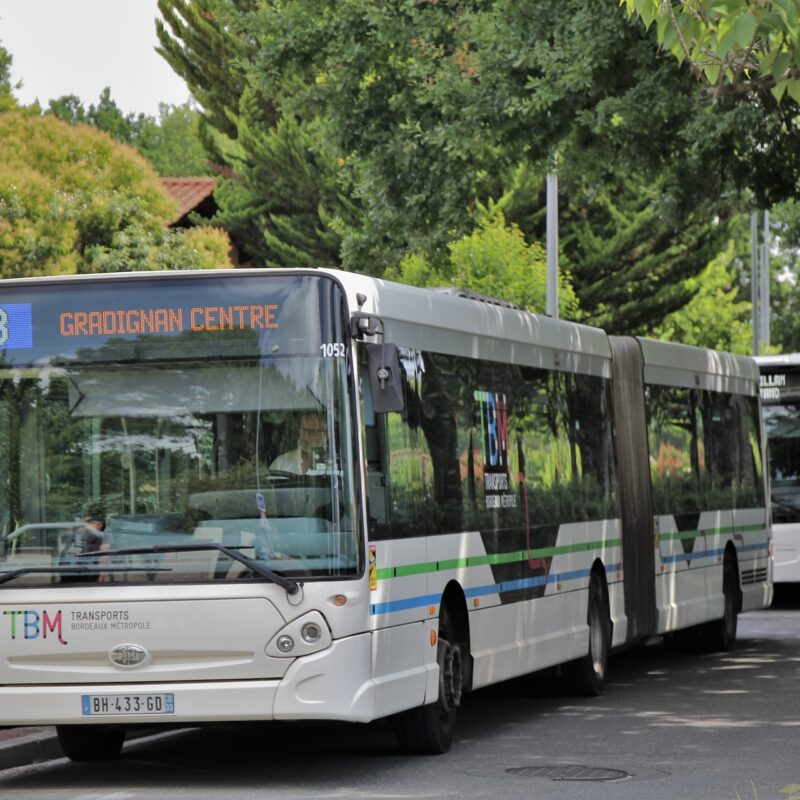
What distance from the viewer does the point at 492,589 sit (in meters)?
13.4

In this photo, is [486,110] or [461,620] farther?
[486,110]

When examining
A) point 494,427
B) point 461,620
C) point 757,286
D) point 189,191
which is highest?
point 189,191

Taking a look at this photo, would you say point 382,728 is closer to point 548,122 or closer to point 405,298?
point 405,298

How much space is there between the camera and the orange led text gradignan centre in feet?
36.1

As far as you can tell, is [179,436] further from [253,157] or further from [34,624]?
[253,157]

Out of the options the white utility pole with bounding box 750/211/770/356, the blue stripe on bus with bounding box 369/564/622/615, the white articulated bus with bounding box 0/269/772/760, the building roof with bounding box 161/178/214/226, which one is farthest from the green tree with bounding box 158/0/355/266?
the white articulated bus with bounding box 0/269/772/760

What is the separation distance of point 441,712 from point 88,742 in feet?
7.03

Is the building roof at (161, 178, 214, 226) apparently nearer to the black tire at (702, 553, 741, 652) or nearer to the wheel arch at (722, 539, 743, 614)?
the wheel arch at (722, 539, 743, 614)

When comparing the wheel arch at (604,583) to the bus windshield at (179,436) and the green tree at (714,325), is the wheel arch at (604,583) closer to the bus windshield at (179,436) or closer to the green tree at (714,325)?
the bus windshield at (179,436)

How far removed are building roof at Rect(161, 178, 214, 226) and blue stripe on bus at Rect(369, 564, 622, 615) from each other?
113ft

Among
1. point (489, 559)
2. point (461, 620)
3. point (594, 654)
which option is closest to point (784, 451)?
point (594, 654)

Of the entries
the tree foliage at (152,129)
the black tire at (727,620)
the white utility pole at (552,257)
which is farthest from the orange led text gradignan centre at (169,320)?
the tree foliage at (152,129)

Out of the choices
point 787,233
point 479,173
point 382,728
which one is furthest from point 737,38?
point 787,233

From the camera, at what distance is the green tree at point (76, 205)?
102 ft
